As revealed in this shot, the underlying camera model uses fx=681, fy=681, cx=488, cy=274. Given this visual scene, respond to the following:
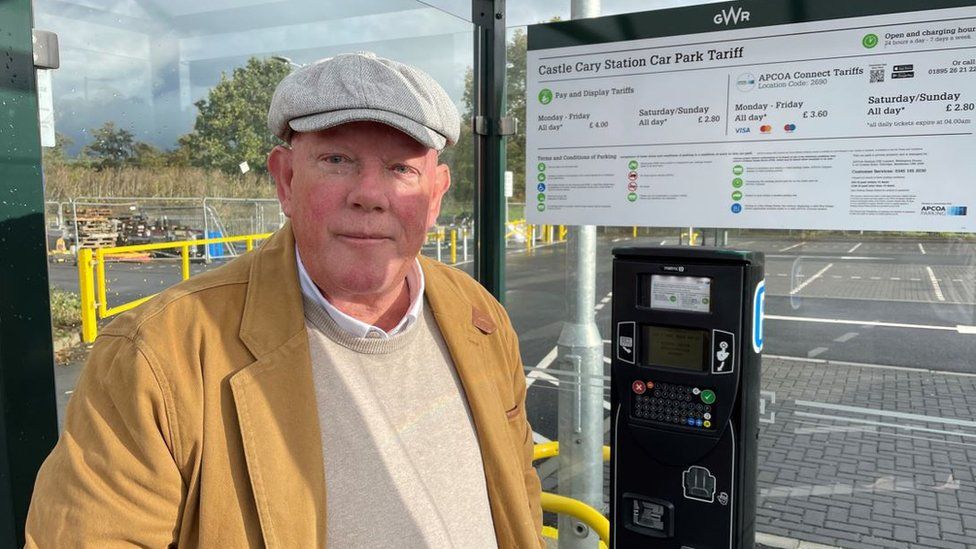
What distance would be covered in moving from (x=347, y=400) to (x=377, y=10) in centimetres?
228

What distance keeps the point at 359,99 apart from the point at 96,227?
1.31 metres

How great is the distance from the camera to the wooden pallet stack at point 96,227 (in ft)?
6.83

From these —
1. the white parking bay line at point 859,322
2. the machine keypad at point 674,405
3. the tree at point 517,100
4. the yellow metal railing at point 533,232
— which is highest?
the tree at point 517,100

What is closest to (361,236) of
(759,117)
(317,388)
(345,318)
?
(345,318)

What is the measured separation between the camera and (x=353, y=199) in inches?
54.1

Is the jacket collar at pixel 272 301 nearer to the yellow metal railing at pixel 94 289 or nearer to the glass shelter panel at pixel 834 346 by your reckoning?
the yellow metal railing at pixel 94 289

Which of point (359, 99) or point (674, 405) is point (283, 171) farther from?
point (674, 405)

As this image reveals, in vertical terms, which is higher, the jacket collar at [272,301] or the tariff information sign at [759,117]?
the tariff information sign at [759,117]

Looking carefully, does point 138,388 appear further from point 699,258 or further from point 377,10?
point 377,10

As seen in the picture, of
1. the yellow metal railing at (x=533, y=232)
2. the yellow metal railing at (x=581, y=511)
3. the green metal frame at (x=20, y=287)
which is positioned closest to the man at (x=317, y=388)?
the green metal frame at (x=20, y=287)

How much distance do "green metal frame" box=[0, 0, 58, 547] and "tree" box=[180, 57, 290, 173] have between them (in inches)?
25.3

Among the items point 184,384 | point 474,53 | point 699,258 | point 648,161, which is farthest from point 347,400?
point 474,53

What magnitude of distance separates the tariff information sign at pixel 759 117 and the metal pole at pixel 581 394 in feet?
1.06

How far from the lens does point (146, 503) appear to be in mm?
1137
